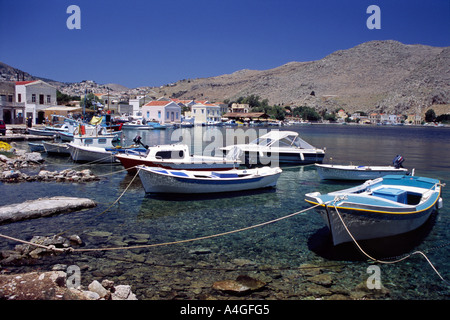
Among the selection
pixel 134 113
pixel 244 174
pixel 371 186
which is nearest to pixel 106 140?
pixel 244 174

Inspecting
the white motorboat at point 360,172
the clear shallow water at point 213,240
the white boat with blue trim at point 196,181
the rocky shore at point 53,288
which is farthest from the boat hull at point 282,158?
the rocky shore at point 53,288

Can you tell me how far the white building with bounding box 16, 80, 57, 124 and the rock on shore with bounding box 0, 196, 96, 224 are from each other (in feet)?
175

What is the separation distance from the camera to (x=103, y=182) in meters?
19.5

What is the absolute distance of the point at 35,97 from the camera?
59531 millimetres

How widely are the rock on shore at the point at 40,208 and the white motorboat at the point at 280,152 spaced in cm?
1481

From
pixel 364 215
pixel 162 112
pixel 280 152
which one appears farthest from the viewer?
pixel 162 112

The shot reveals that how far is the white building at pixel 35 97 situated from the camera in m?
57.8

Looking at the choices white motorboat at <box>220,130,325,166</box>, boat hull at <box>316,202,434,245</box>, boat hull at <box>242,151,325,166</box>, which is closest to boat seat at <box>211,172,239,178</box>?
boat hull at <box>316,202,434,245</box>

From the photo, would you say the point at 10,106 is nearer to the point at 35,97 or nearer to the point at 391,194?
the point at 35,97

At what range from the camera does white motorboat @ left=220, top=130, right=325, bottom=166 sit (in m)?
26.7

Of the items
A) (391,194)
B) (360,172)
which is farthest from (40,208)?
(360,172)

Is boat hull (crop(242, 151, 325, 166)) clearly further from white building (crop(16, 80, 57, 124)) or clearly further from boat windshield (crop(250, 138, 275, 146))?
white building (crop(16, 80, 57, 124))

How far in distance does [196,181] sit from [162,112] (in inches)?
3010

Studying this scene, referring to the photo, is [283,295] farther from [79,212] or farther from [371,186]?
[79,212]
